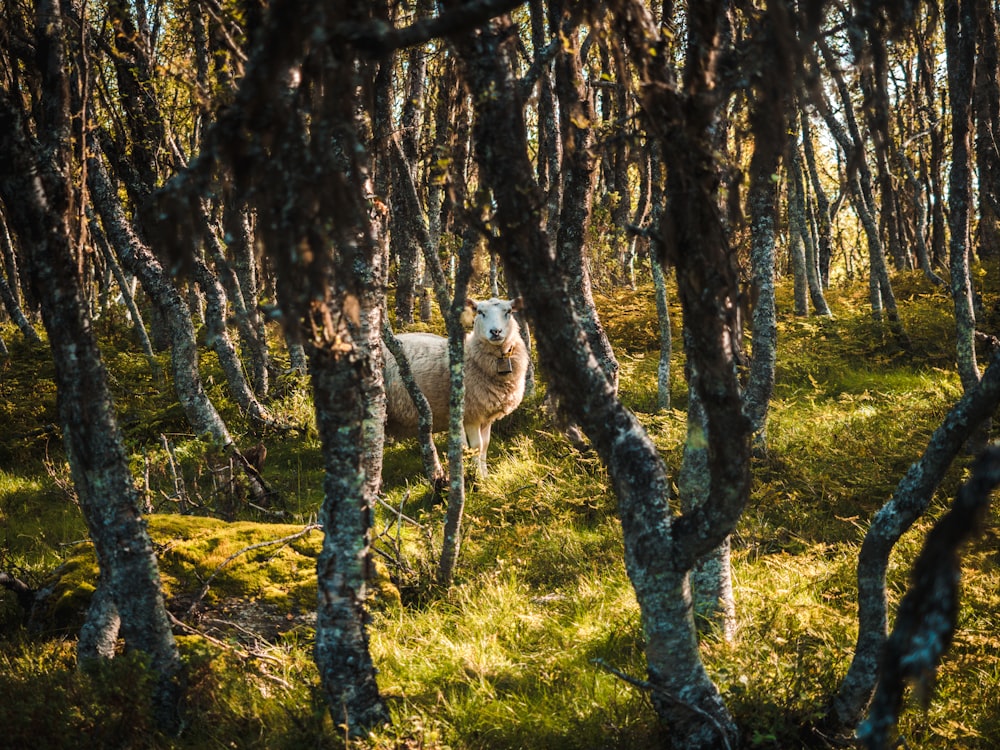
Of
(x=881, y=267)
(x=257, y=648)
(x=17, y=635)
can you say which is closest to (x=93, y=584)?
Answer: (x=17, y=635)

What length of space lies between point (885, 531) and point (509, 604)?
293cm

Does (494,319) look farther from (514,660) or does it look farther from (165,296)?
(514,660)

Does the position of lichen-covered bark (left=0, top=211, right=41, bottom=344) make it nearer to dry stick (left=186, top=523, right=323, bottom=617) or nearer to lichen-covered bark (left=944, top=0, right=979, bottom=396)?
dry stick (left=186, top=523, right=323, bottom=617)

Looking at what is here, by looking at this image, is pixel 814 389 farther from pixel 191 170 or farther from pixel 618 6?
pixel 191 170

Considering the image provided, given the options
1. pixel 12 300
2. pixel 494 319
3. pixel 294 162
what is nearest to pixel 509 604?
pixel 294 162

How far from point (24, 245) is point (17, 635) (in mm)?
3177

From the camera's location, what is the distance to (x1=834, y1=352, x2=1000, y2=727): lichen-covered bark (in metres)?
3.58

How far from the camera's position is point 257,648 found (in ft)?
17.1

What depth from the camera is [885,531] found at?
3.75m

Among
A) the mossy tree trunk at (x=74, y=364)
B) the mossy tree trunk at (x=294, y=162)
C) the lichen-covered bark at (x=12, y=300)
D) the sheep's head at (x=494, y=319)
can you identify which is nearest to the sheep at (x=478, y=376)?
the sheep's head at (x=494, y=319)

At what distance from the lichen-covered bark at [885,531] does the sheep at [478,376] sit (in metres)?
5.92

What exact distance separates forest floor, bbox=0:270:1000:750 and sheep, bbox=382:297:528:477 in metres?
0.50

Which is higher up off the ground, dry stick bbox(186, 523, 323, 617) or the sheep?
the sheep

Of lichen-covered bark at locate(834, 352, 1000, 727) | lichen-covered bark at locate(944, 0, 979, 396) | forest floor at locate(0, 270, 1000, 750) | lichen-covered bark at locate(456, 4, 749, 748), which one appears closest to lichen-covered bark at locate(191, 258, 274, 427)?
forest floor at locate(0, 270, 1000, 750)
